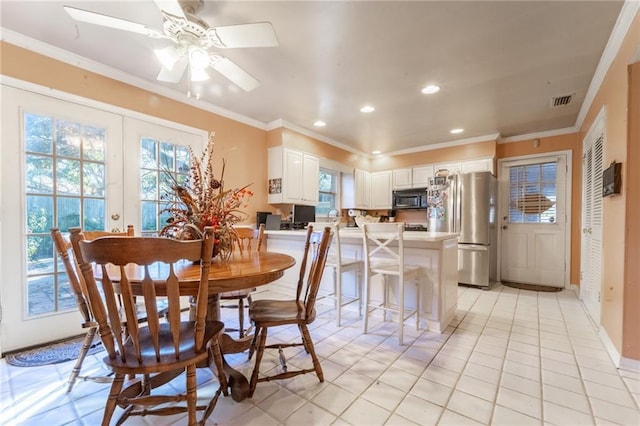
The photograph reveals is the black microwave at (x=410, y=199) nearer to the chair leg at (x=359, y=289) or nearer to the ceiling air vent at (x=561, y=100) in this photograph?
the ceiling air vent at (x=561, y=100)

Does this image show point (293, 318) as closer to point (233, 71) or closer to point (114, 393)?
point (114, 393)

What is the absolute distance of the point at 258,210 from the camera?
409cm

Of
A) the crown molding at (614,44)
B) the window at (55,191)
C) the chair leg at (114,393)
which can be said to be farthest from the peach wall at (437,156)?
the chair leg at (114,393)

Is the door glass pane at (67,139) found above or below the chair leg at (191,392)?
above

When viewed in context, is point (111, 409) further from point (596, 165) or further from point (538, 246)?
point (538, 246)

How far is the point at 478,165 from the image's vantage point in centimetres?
461

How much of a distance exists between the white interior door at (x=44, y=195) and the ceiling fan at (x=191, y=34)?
109 cm

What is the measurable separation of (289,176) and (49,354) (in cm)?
303

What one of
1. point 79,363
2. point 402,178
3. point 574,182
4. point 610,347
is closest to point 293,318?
point 79,363

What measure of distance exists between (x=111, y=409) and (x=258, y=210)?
3065 millimetres

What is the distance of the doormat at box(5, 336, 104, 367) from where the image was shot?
6.47 feet

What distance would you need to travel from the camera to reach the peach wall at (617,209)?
1.88 m

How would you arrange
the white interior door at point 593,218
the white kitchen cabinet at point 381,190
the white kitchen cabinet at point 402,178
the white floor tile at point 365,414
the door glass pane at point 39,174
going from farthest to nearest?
1. the white kitchen cabinet at point 381,190
2. the white kitchen cabinet at point 402,178
3. the white interior door at point 593,218
4. the door glass pane at point 39,174
5. the white floor tile at point 365,414

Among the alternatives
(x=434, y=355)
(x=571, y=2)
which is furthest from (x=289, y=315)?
(x=571, y=2)
